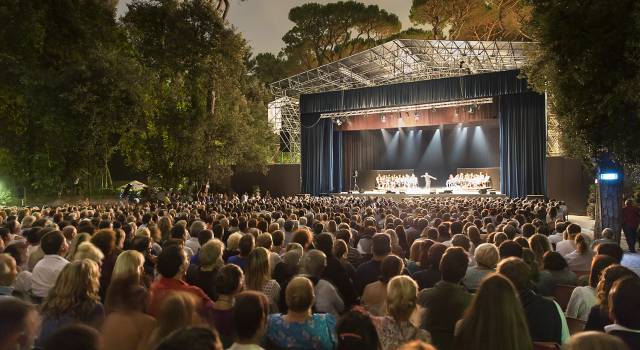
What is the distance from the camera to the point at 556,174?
73.1ft

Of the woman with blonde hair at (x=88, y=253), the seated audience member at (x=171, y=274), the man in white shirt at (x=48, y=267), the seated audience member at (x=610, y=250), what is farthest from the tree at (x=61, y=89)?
the seated audience member at (x=610, y=250)

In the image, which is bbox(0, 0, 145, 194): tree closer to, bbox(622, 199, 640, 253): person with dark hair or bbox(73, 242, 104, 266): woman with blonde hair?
bbox(73, 242, 104, 266): woman with blonde hair

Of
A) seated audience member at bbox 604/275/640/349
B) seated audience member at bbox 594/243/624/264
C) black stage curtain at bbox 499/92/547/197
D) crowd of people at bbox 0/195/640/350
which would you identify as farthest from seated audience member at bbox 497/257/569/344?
black stage curtain at bbox 499/92/547/197

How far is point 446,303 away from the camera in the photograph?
3.67m

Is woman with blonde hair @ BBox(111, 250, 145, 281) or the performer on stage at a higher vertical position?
the performer on stage

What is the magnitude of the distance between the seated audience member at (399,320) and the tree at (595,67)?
807 cm

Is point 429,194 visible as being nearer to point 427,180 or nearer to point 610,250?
point 427,180

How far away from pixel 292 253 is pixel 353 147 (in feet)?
88.7

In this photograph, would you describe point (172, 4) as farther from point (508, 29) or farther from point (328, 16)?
point (508, 29)

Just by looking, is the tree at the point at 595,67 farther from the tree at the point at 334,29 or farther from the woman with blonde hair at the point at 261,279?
the tree at the point at 334,29

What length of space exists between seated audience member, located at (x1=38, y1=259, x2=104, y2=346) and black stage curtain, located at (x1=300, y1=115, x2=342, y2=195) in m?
26.4

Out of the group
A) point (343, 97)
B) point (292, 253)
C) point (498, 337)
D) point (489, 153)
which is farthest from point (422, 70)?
point (498, 337)

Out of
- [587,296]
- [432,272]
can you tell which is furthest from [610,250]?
[432,272]

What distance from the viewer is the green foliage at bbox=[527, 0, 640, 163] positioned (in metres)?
9.70
